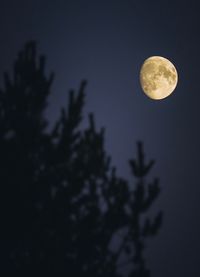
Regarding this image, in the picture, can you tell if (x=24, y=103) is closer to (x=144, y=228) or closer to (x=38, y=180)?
(x=38, y=180)

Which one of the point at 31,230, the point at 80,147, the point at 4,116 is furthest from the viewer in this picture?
the point at 80,147

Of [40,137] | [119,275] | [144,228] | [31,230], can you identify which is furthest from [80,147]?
[119,275]

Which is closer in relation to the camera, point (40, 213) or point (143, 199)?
point (40, 213)

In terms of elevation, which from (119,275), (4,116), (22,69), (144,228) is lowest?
(119,275)

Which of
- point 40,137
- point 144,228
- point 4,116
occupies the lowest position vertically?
point 144,228

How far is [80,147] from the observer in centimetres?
710

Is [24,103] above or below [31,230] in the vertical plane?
above

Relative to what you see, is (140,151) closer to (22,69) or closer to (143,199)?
(143,199)

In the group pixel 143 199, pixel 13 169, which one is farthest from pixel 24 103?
pixel 143 199

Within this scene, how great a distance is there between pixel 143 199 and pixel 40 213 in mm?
2740

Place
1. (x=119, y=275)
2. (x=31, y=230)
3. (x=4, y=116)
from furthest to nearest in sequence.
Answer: (x=119, y=275) → (x=4, y=116) → (x=31, y=230)

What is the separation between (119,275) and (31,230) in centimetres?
280

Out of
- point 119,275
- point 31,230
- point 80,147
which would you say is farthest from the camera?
point 119,275

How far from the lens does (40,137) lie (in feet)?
22.1
